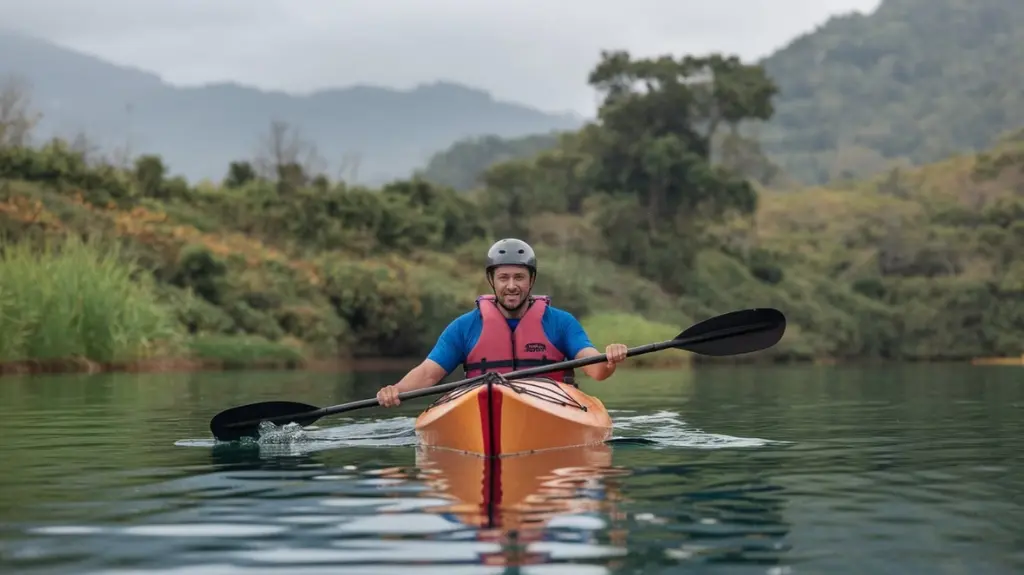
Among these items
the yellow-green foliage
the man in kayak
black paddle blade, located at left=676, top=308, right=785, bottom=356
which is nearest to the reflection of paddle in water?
the man in kayak

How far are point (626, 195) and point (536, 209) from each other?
4.31m

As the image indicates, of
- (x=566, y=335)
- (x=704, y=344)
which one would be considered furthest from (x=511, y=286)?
(x=704, y=344)

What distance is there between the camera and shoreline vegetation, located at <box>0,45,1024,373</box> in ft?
90.7

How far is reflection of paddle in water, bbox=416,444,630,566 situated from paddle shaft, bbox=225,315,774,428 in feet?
1.32

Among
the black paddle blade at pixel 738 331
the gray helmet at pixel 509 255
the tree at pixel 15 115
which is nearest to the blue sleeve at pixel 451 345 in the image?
the gray helmet at pixel 509 255

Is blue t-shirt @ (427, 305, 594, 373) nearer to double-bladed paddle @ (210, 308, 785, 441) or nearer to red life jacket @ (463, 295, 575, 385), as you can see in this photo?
red life jacket @ (463, 295, 575, 385)

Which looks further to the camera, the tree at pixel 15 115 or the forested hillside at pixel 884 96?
the forested hillside at pixel 884 96

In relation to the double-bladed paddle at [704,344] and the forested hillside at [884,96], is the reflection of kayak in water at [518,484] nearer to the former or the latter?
the double-bladed paddle at [704,344]

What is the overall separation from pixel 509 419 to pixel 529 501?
6.46 ft

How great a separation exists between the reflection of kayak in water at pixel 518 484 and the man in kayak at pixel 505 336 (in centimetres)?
86

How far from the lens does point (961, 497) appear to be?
249 inches

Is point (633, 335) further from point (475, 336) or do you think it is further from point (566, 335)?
point (475, 336)

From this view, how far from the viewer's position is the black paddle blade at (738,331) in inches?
380

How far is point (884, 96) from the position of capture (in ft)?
497
